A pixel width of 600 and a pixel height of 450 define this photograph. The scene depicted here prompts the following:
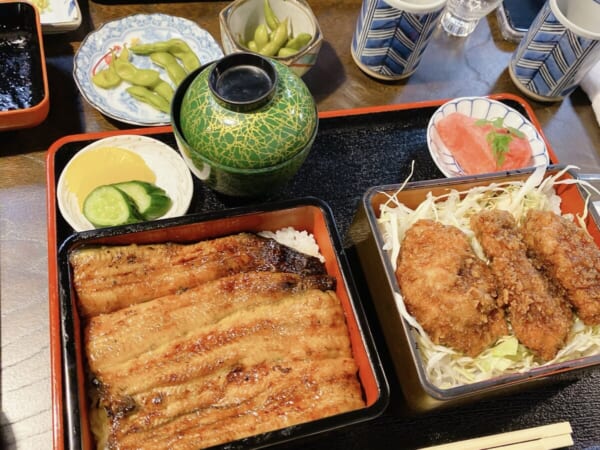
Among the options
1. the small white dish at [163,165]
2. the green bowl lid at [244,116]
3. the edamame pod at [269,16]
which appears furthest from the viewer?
the edamame pod at [269,16]

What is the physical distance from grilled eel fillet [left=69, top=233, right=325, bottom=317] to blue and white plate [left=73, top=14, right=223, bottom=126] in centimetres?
73

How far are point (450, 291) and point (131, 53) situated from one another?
186cm

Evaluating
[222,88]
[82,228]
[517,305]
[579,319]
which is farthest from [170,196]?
[579,319]

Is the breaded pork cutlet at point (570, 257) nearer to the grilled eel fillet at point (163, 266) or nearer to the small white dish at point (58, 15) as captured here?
the grilled eel fillet at point (163, 266)

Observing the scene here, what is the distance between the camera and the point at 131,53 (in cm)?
255

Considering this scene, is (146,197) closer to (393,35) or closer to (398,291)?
(398,291)

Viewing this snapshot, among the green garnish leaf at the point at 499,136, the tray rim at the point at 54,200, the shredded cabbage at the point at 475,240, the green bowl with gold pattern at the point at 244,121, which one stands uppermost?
the green bowl with gold pattern at the point at 244,121

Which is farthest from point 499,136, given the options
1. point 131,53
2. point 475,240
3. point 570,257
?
point 131,53

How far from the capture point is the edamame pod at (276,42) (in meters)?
2.44

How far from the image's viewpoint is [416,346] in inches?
64.6

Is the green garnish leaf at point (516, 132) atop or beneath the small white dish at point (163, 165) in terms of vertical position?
atop

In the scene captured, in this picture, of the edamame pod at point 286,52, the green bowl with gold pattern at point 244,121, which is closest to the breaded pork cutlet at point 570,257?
the green bowl with gold pattern at point 244,121

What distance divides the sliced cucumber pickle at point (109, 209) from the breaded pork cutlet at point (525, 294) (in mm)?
1290

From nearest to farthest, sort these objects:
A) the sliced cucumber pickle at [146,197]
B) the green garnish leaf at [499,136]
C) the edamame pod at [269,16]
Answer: the sliced cucumber pickle at [146,197]
the green garnish leaf at [499,136]
the edamame pod at [269,16]
